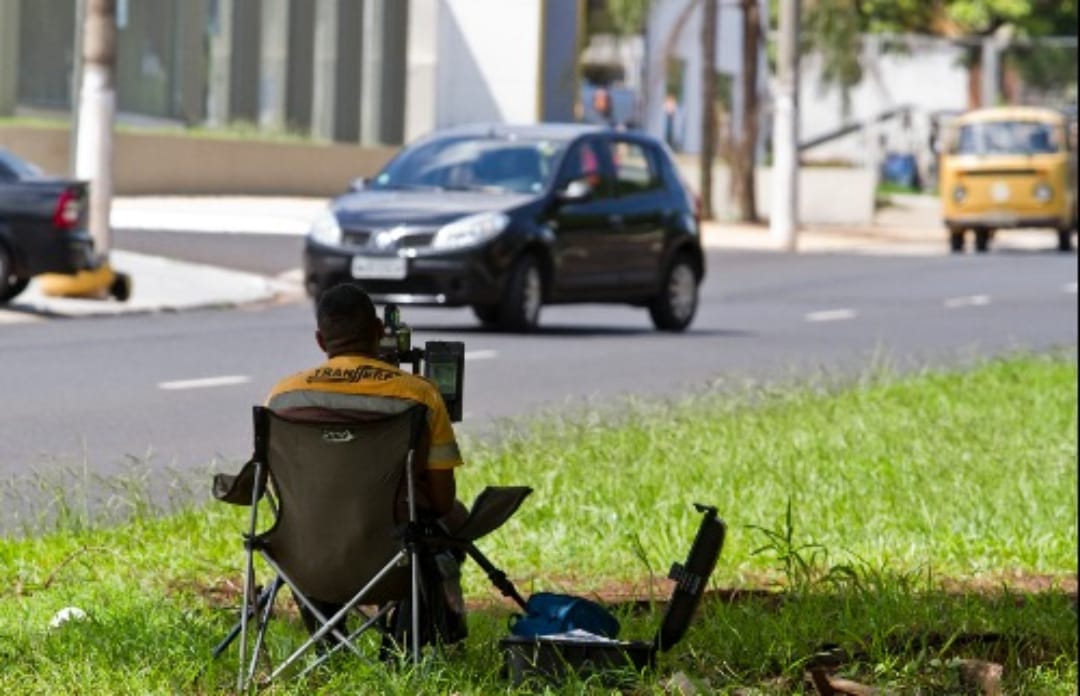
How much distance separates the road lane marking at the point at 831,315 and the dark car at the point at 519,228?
7.13 feet

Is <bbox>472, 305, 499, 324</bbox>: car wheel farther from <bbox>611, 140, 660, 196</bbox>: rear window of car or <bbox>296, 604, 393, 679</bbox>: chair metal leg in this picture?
<bbox>296, 604, 393, 679</bbox>: chair metal leg

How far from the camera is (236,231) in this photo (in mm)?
37500

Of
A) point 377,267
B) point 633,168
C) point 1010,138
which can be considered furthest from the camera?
point 1010,138

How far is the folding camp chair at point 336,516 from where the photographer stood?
7.07 m

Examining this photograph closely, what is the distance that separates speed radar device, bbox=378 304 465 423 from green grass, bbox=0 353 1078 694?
0.61 meters

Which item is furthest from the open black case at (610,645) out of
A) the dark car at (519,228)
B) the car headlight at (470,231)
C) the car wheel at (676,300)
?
the car wheel at (676,300)

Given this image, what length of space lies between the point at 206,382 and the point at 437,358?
10.1 meters

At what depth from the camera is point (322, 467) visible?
7.10 metres

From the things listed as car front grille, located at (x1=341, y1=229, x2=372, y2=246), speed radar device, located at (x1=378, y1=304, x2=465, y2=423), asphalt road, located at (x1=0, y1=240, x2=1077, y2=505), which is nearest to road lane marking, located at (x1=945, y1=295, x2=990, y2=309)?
asphalt road, located at (x1=0, y1=240, x2=1077, y2=505)

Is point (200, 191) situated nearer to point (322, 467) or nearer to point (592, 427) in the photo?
point (592, 427)

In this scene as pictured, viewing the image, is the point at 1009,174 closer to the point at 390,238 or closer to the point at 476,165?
the point at 476,165

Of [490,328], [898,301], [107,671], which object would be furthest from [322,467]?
[898,301]

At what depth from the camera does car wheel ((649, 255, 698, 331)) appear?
24062 millimetres

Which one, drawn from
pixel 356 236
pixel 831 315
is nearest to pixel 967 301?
pixel 831 315
